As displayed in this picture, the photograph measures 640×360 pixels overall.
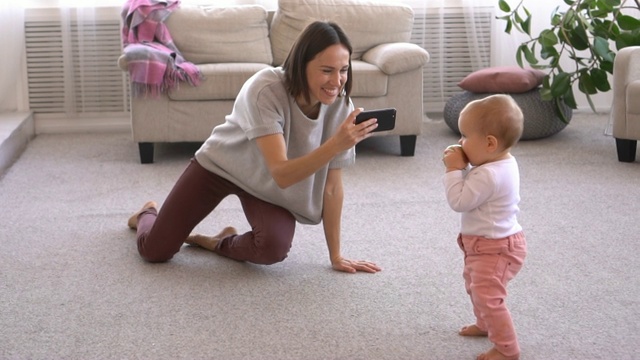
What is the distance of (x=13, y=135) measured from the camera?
16.1ft

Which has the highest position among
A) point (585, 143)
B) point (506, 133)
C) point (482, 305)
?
point (506, 133)

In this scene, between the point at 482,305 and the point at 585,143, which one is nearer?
the point at 482,305

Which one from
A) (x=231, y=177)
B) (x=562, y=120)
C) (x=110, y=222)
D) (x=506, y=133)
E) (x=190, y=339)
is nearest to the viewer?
(x=506, y=133)

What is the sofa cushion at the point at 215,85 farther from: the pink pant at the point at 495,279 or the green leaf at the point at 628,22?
the pink pant at the point at 495,279

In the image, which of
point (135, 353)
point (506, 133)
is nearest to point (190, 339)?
point (135, 353)

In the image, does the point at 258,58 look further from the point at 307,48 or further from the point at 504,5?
the point at 307,48

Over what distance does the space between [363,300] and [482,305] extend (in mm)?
553

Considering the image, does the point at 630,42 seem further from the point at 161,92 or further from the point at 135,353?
the point at 135,353

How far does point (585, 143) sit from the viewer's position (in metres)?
5.11

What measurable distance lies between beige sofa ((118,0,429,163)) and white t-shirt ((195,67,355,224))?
1.70 metres

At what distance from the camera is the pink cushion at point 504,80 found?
519cm

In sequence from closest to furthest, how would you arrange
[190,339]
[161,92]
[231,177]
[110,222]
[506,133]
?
[506,133], [190,339], [231,177], [110,222], [161,92]

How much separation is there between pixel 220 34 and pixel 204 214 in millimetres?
2132

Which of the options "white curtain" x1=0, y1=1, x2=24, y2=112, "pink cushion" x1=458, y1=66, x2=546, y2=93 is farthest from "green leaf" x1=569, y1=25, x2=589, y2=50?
"white curtain" x1=0, y1=1, x2=24, y2=112
